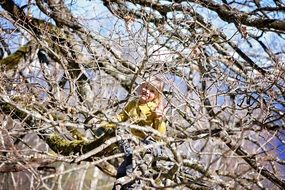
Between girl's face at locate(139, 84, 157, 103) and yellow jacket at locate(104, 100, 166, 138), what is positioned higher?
girl's face at locate(139, 84, 157, 103)

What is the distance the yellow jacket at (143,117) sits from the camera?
438cm

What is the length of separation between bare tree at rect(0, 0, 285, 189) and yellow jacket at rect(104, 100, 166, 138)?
0.37 feet

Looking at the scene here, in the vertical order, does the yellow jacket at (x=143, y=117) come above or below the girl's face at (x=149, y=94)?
below

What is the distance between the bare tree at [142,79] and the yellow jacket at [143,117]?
11cm

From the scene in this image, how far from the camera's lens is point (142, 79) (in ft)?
15.5

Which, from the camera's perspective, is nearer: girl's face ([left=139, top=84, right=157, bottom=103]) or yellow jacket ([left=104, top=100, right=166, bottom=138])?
yellow jacket ([left=104, top=100, right=166, bottom=138])

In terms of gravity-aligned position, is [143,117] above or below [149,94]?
below

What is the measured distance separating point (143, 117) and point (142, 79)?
44 centimetres

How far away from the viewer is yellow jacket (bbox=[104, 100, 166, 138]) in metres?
4.38

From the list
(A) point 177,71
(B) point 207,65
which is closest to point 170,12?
(B) point 207,65

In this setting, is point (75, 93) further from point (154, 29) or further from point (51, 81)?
point (154, 29)

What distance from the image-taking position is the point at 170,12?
6562mm

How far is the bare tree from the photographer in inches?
161

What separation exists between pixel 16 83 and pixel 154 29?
169 cm
